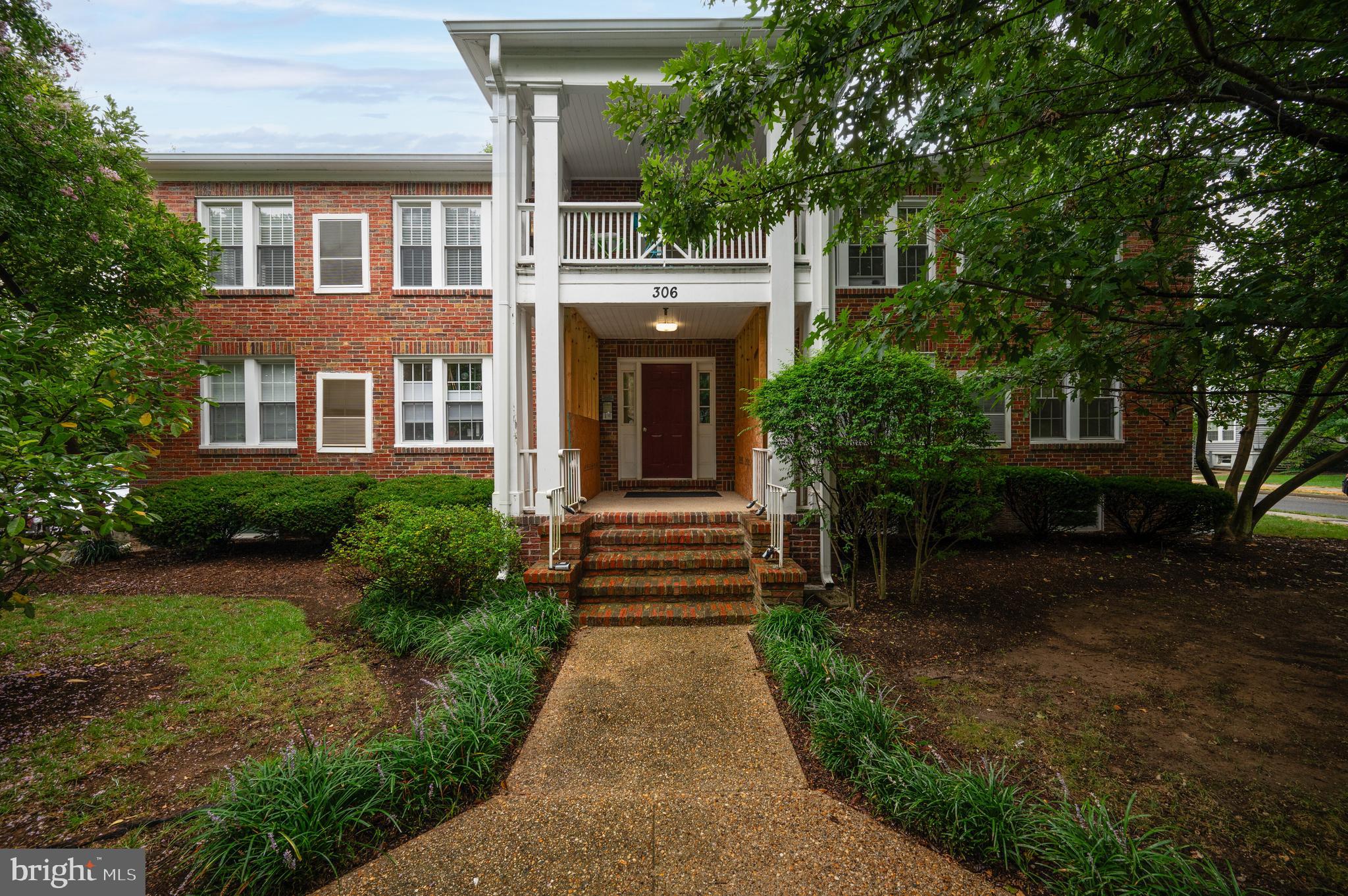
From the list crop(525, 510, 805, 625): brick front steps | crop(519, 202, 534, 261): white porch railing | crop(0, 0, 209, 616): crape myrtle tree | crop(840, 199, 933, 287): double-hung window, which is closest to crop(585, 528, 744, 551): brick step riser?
crop(525, 510, 805, 625): brick front steps

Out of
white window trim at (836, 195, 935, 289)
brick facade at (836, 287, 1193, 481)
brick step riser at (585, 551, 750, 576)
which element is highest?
white window trim at (836, 195, 935, 289)

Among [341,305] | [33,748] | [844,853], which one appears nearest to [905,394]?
[844,853]

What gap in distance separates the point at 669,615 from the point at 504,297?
4.05m

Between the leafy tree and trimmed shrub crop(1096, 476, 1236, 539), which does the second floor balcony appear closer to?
the leafy tree

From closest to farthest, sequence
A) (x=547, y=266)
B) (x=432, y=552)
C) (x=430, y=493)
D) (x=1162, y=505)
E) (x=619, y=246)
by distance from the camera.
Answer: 1. (x=432, y=552)
2. (x=547, y=266)
3. (x=619, y=246)
4. (x=430, y=493)
5. (x=1162, y=505)

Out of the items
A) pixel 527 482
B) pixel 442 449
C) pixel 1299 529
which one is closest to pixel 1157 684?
pixel 527 482

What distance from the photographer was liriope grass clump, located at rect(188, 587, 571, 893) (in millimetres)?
2176

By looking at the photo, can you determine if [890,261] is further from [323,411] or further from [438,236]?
[323,411]

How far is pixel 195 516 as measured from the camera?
7.25 metres

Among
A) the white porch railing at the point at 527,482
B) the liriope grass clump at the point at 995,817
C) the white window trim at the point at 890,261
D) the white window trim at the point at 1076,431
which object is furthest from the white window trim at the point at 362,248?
the white window trim at the point at 1076,431

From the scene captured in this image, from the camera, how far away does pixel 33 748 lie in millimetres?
3098

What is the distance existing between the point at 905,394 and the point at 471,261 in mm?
7647

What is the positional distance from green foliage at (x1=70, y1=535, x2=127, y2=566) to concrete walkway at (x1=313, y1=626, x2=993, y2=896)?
8.08 meters

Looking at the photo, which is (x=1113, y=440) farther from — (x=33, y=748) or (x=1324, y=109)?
(x=33, y=748)
